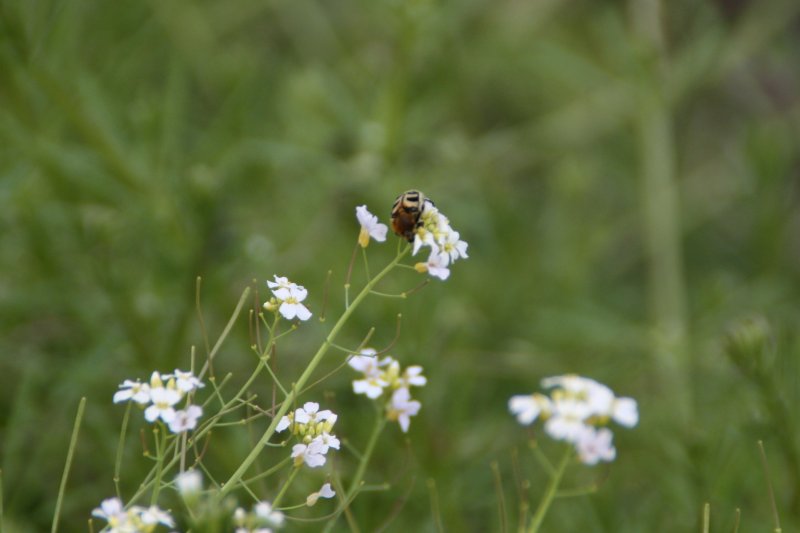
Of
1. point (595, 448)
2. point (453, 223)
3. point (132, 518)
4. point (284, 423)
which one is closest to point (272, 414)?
point (284, 423)

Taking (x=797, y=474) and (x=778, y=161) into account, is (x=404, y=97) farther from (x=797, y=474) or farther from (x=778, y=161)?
(x=797, y=474)

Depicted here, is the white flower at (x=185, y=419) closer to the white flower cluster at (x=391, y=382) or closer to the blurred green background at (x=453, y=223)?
the white flower cluster at (x=391, y=382)

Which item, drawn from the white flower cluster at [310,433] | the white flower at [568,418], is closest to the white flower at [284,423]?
the white flower cluster at [310,433]

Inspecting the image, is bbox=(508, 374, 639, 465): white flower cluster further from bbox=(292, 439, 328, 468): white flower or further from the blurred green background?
the blurred green background

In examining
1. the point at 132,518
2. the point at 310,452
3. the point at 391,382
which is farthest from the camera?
the point at 391,382

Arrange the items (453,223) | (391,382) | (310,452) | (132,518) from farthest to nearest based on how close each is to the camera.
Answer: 1. (453,223)
2. (391,382)
3. (310,452)
4. (132,518)

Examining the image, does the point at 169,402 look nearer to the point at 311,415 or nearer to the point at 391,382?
the point at 311,415
